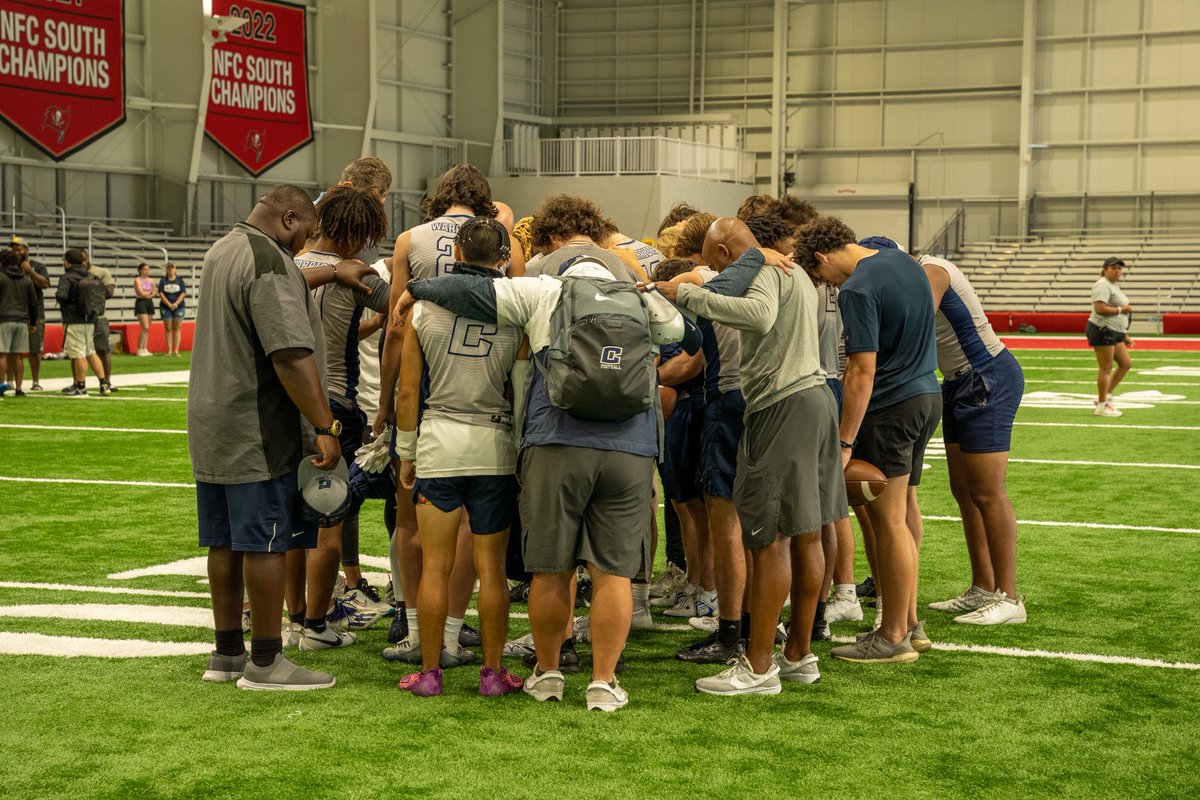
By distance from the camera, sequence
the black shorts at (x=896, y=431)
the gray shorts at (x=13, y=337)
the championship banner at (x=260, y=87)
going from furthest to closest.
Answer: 1. the championship banner at (x=260, y=87)
2. the gray shorts at (x=13, y=337)
3. the black shorts at (x=896, y=431)

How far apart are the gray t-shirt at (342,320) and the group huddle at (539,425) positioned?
0.04ft

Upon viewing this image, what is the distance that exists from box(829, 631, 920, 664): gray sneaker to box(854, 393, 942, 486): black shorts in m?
0.71

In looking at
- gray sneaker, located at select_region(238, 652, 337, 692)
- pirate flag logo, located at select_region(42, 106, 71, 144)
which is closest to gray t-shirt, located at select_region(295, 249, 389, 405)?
gray sneaker, located at select_region(238, 652, 337, 692)

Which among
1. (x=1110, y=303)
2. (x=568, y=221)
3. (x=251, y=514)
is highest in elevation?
(x=568, y=221)

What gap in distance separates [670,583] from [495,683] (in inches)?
87.4

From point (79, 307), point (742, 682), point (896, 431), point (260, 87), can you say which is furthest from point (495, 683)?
point (260, 87)

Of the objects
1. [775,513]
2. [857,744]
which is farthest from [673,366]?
[857,744]

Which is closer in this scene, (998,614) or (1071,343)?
(998,614)

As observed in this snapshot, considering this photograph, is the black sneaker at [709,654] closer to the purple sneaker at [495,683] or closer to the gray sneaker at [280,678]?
the purple sneaker at [495,683]

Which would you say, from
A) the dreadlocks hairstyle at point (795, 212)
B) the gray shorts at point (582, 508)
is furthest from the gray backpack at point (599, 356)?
the dreadlocks hairstyle at point (795, 212)

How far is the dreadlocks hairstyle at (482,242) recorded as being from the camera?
532 centimetres

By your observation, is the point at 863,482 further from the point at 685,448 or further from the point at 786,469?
the point at 685,448

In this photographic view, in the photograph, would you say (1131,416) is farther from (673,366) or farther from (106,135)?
(106,135)

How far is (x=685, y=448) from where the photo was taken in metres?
6.44
